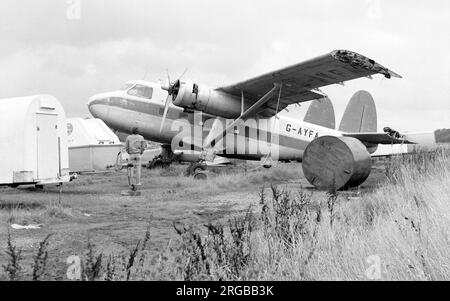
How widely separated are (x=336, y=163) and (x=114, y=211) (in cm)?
600

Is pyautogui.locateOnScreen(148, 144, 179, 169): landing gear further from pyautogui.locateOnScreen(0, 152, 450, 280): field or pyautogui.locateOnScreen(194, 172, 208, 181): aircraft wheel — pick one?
pyautogui.locateOnScreen(0, 152, 450, 280): field

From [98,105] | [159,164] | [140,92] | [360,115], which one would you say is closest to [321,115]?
[360,115]

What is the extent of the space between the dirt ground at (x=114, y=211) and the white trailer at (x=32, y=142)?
594 millimetres

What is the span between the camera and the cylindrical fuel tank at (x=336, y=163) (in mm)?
12703

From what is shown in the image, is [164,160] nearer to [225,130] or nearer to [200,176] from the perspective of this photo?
[225,130]

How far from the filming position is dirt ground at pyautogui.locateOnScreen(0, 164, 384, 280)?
6656 millimetres

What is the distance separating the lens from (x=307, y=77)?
56.6ft

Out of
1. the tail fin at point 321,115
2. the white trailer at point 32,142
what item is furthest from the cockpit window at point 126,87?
the tail fin at point 321,115

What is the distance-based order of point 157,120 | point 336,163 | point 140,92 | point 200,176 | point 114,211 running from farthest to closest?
point 140,92
point 157,120
point 200,176
point 336,163
point 114,211

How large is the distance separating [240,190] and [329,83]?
5.68m

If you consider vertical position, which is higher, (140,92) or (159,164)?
(140,92)

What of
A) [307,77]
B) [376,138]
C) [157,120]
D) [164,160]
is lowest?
[164,160]
